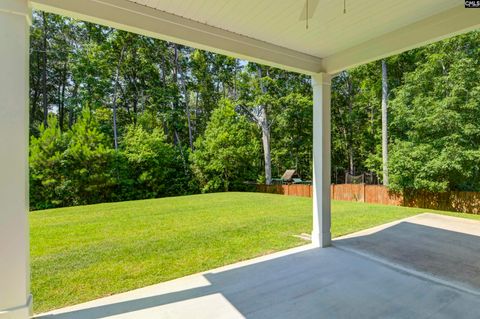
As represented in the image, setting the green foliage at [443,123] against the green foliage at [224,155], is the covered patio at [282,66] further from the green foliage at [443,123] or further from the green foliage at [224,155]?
the green foliage at [224,155]

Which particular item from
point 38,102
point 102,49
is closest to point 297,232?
point 102,49

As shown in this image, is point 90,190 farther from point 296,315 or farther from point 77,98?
point 296,315

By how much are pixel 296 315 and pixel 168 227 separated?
376cm

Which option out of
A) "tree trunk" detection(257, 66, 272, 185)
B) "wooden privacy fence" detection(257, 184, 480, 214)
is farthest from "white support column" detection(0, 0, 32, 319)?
"tree trunk" detection(257, 66, 272, 185)

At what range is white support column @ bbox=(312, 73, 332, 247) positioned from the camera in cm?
394

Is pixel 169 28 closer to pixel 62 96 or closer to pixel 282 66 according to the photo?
pixel 282 66

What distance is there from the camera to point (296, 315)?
226 centimetres

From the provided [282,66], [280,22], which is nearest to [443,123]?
[282,66]

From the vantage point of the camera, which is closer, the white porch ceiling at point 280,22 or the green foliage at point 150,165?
the white porch ceiling at point 280,22

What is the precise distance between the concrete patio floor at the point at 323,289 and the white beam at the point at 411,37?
248 centimetres

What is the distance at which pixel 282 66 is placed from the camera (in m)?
3.67

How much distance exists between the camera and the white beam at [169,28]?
2.37 metres

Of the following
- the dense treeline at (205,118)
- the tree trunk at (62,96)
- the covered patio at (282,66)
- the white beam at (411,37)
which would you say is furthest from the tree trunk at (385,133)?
the tree trunk at (62,96)

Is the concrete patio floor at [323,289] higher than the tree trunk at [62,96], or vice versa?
the tree trunk at [62,96]
